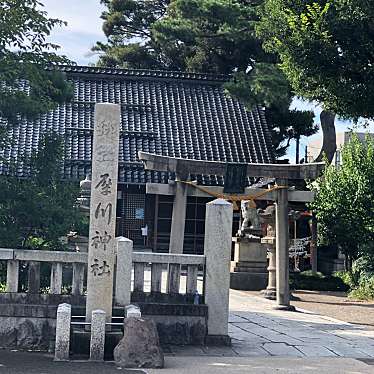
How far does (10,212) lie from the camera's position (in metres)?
11.7

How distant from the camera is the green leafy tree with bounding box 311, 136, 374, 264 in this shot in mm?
20688

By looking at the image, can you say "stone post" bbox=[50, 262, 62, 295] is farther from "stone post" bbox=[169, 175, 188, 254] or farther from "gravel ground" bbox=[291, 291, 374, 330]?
"gravel ground" bbox=[291, 291, 374, 330]

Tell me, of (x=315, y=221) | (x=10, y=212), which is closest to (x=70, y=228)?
(x=10, y=212)

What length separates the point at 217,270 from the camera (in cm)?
1062

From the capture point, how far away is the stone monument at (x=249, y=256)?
802 inches

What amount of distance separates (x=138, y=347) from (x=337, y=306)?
30.8ft

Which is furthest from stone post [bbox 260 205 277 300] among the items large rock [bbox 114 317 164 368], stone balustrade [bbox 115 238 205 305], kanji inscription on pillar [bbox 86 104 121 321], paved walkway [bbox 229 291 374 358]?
large rock [bbox 114 317 164 368]

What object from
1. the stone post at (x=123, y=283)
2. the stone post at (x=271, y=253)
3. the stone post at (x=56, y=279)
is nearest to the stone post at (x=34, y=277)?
the stone post at (x=56, y=279)

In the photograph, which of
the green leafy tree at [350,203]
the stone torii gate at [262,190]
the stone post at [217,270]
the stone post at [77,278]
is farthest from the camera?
the green leafy tree at [350,203]

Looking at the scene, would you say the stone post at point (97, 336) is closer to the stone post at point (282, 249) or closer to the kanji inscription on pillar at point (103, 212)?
the kanji inscription on pillar at point (103, 212)

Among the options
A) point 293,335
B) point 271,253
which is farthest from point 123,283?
point 271,253

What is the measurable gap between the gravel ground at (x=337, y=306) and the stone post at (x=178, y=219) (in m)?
3.40

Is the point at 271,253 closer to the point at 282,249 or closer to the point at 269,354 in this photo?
the point at 282,249

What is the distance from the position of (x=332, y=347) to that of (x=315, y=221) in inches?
451
